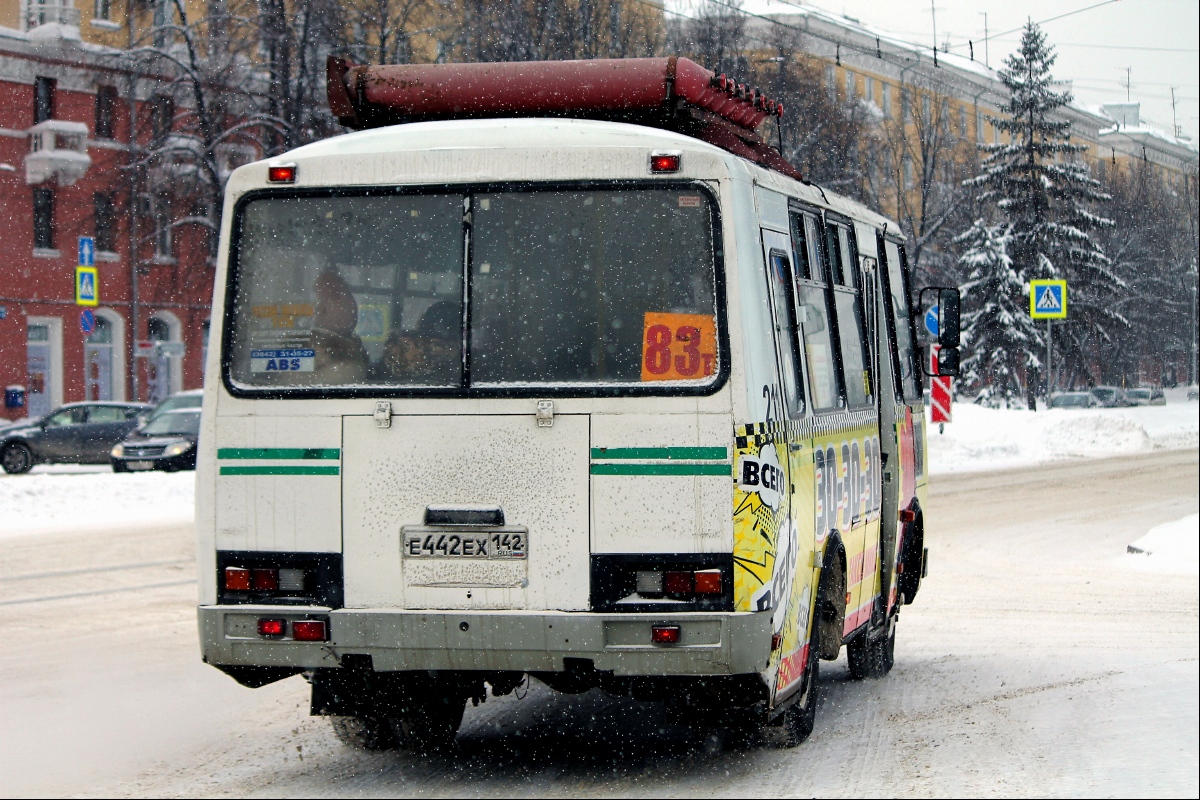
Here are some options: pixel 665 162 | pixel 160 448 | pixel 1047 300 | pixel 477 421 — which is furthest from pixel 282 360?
pixel 1047 300

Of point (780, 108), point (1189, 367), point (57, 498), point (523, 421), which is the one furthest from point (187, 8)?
point (1189, 367)

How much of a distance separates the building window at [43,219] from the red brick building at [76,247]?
0.04 metres

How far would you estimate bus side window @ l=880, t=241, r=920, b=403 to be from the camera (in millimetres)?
9789

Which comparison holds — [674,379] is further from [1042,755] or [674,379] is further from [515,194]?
[1042,755]

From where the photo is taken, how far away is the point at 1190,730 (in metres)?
7.46

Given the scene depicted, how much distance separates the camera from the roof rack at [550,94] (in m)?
7.23

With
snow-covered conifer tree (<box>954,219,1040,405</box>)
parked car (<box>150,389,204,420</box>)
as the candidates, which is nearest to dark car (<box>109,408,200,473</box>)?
parked car (<box>150,389,204,420</box>)

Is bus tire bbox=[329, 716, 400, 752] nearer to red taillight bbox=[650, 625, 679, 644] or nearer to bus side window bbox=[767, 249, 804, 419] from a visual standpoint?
red taillight bbox=[650, 625, 679, 644]

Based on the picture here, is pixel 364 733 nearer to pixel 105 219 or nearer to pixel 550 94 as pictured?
pixel 550 94

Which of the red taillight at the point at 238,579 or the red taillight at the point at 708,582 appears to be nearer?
the red taillight at the point at 708,582

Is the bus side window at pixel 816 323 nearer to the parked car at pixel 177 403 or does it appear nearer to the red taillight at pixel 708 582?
the red taillight at pixel 708 582

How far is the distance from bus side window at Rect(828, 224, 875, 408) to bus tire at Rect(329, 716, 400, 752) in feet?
8.71

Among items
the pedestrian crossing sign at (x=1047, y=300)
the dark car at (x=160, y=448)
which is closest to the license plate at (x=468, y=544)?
the dark car at (x=160, y=448)

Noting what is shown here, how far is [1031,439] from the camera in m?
39.2
